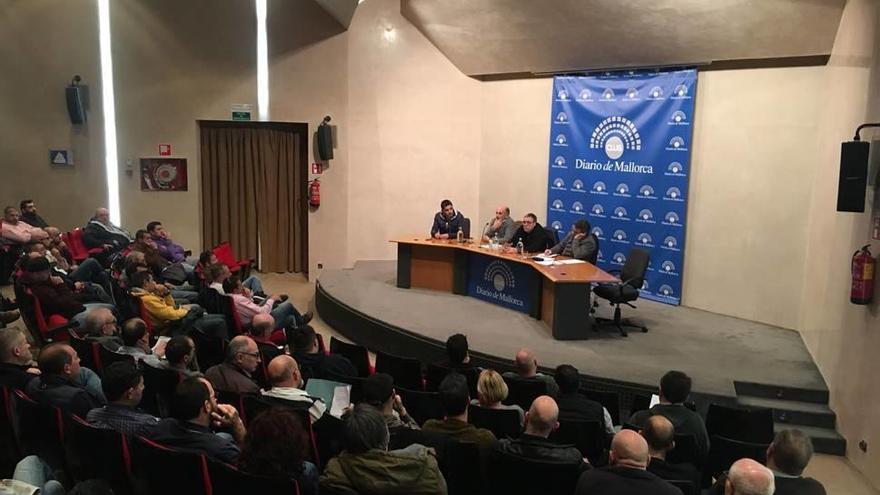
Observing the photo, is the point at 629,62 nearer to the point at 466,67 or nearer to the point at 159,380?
the point at 466,67

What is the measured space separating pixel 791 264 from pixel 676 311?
4.48 ft

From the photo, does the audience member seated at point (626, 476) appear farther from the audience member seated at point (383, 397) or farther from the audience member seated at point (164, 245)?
the audience member seated at point (164, 245)

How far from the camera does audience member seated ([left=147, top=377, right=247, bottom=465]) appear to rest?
321 centimetres

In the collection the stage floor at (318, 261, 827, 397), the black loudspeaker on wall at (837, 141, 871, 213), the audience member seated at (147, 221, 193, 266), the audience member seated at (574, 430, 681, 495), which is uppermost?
the black loudspeaker on wall at (837, 141, 871, 213)

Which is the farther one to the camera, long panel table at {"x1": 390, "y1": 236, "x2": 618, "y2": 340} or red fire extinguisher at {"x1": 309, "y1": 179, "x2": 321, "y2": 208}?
red fire extinguisher at {"x1": 309, "y1": 179, "x2": 321, "y2": 208}

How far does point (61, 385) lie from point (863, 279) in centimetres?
509

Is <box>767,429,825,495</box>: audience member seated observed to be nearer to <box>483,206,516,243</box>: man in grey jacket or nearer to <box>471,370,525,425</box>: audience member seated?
<box>471,370,525,425</box>: audience member seated

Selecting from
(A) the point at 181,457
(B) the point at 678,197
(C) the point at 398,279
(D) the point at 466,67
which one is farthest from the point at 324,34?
(A) the point at 181,457

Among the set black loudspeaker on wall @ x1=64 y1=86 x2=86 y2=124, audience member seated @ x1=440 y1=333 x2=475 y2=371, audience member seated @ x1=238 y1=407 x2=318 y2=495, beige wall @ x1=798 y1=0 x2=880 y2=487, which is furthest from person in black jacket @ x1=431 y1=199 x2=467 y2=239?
audience member seated @ x1=238 y1=407 x2=318 y2=495

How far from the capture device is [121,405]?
351 centimetres

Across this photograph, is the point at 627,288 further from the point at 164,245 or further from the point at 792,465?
the point at 164,245

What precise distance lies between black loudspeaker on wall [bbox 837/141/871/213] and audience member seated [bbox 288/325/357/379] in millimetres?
3641

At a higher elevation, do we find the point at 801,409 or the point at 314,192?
the point at 314,192

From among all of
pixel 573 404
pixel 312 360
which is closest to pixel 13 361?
pixel 312 360
